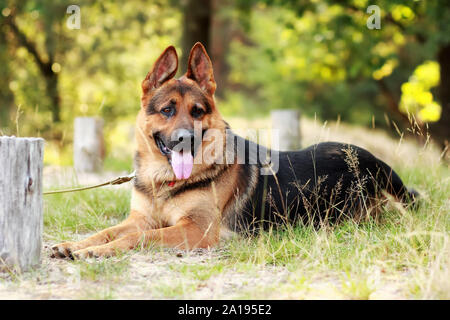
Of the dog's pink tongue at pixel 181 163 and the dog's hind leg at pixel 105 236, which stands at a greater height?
the dog's pink tongue at pixel 181 163

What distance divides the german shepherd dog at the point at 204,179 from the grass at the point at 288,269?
216mm

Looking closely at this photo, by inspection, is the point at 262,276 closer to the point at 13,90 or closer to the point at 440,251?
the point at 440,251

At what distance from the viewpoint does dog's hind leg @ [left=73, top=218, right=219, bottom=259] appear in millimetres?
3705

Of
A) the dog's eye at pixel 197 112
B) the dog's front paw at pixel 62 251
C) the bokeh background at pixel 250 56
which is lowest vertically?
the dog's front paw at pixel 62 251

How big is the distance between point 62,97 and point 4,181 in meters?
13.3

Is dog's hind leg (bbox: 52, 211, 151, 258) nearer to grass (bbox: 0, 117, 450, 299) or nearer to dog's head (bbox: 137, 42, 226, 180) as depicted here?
grass (bbox: 0, 117, 450, 299)

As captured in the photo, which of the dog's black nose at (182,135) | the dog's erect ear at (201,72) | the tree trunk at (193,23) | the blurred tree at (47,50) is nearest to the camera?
the dog's black nose at (182,135)

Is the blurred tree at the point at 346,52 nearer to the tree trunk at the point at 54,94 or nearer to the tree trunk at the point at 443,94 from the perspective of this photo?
the tree trunk at the point at 443,94

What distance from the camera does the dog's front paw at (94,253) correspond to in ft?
11.6

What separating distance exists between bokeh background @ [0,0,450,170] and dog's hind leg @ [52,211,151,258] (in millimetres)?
3998

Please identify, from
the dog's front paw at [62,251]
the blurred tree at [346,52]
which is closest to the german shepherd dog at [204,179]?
the dog's front paw at [62,251]

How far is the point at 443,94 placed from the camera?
11.1 metres

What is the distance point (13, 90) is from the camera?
1407cm

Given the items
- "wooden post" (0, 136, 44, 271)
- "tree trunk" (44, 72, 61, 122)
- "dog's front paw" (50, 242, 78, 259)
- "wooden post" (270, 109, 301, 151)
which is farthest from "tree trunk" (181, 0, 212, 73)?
"wooden post" (0, 136, 44, 271)
